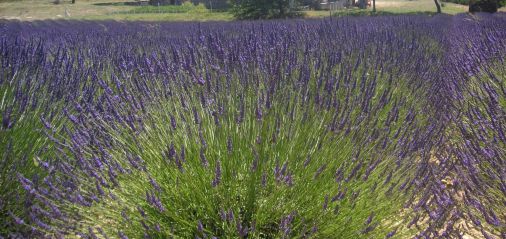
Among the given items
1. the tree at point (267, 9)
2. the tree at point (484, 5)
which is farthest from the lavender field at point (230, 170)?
the tree at point (484, 5)

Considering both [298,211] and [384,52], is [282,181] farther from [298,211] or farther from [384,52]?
[384,52]

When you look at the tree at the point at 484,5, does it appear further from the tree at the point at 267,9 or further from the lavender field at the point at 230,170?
the lavender field at the point at 230,170

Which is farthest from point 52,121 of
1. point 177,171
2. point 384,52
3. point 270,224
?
point 384,52

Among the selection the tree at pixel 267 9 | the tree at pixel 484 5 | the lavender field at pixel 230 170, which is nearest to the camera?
the lavender field at pixel 230 170

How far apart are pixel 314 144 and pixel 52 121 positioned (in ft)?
4.61

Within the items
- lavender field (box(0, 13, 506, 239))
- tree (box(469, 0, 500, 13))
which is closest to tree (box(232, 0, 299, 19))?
tree (box(469, 0, 500, 13))

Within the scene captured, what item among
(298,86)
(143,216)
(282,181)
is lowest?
(143,216)

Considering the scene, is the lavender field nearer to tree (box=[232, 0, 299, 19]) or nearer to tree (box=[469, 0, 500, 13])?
tree (box=[232, 0, 299, 19])

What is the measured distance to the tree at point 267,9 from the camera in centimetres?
2328

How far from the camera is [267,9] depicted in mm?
23266

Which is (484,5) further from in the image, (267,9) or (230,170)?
(230,170)

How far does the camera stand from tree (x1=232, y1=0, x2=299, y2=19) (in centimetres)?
2328

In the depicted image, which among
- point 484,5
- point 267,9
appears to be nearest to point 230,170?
point 267,9

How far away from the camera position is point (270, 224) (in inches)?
84.1
